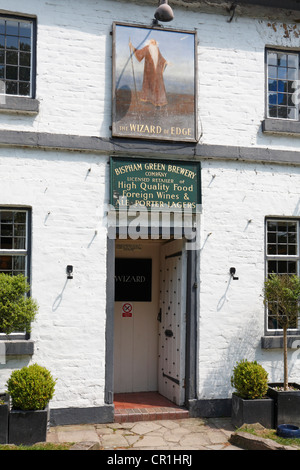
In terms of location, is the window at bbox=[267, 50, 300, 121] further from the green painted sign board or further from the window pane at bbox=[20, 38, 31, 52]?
the window pane at bbox=[20, 38, 31, 52]

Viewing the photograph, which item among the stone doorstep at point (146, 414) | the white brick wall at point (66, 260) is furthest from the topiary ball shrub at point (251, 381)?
the white brick wall at point (66, 260)

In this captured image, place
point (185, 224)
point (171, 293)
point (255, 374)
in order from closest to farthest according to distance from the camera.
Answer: point (255, 374)
point (185, 224)
point (171, 293)

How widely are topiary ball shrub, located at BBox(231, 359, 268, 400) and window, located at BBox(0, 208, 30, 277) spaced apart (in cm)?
355

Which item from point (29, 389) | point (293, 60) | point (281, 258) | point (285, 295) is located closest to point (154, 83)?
point (293, 60)

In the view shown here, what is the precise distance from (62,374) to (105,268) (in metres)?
1.70

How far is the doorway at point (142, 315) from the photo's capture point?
32.5 ft

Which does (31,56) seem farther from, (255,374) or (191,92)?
(255,374)

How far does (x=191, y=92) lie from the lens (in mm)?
8828

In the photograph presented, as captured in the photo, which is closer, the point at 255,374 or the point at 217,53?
the point at 255,374

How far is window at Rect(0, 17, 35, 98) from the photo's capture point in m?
8.32

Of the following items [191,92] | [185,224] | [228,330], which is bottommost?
[228,330]

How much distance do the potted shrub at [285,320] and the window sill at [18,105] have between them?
453 cm

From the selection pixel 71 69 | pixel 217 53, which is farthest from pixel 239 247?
pixel 71 69

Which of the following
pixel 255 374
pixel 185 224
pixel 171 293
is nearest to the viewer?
pixel 255 374
